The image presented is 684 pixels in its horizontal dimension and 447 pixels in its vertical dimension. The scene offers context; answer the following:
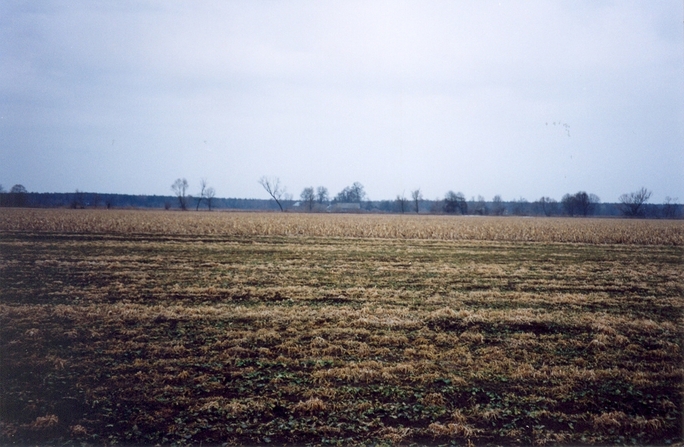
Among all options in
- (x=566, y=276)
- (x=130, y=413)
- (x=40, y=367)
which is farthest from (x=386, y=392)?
(x=566, y=276)

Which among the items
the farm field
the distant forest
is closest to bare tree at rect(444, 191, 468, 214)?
the distant forest

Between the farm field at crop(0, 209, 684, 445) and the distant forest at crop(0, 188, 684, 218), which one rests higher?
the distant forest at crop(0, 188, 684, 218)

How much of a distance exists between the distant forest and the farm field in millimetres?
76810

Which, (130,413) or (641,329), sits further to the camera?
(641,329)

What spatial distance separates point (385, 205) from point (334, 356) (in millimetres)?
141581

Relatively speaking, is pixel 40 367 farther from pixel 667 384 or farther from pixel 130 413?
pixel 667 384

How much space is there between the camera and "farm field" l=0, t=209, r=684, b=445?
4625mm

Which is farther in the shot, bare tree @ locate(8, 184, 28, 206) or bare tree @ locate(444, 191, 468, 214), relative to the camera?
bare tree @ locate(444, 191, 468, 214)

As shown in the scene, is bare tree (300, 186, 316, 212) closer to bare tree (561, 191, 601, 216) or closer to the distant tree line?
the distant tree line

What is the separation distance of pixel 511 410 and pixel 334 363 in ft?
8.41

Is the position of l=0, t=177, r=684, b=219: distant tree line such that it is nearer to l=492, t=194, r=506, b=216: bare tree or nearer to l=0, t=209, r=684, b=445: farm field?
l=492, t=194, r=506, b=216: bare tree

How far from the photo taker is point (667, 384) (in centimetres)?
583

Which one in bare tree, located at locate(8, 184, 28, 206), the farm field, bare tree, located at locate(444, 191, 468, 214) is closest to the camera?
the farm field

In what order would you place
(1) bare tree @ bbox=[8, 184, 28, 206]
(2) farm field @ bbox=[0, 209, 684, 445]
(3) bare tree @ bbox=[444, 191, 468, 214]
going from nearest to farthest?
(2) farm field @ bbox=[0, 209, 684, 445] < (1) bare tree @ bbox=[8, 184, 28, 206] < (3) bare tree @ bbox=[444, 191, 468, 214]
